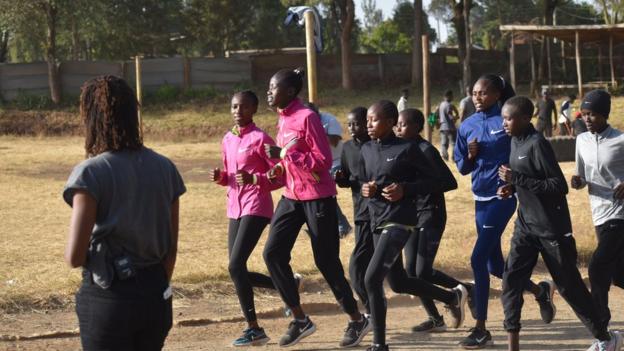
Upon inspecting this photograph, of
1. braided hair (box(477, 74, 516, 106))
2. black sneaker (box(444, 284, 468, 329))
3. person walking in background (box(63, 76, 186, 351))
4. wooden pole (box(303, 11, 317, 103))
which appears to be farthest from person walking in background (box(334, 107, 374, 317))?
person walking in background (box(63, 76, 186, 351))

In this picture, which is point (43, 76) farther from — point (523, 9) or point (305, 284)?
point (523, 9)

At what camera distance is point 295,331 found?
744 centimetres

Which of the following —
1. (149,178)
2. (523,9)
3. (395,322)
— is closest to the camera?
(149,178)

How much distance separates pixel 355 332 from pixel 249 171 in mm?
1427

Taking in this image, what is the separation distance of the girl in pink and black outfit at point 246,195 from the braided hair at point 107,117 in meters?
3.05

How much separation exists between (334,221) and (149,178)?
3.26m

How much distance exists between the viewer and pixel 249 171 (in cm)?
755

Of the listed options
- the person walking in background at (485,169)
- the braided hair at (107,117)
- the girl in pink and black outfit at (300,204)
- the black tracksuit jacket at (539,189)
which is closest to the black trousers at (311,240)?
the girl in pink and black outfit at (300,204)

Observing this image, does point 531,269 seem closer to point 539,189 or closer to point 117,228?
point 539,189

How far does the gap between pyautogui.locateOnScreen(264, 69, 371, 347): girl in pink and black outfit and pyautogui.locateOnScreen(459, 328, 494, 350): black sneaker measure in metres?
0.74

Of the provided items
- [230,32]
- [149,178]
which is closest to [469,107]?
[149,178]

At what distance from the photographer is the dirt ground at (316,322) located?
24.9 ft

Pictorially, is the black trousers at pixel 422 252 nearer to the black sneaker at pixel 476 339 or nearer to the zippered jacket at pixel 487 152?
the zippered jacket at pixel 487 152

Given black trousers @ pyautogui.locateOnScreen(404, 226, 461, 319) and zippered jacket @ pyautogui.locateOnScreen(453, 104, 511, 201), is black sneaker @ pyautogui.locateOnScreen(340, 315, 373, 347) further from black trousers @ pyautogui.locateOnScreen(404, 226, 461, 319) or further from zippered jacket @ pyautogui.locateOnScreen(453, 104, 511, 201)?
zippered jacket @ pyautogui.locateOnScreen(453, 104, 511, 201)
